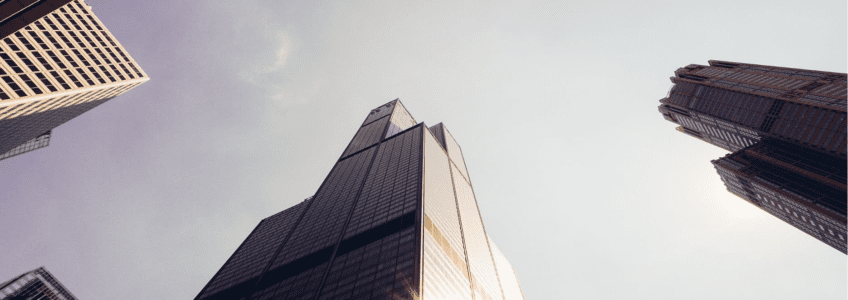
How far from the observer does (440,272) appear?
63.5 metres

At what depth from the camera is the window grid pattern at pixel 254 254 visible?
91.1m

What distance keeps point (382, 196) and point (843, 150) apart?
105m

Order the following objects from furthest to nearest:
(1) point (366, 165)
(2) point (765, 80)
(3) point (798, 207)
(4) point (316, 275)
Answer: (1) point (366, 165) < (2) point (765, 80) < (3) point (798, 207) < (4) point (316, 275)

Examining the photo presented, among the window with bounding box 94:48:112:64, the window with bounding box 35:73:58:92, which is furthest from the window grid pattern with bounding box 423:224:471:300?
the window with bounding box 94:48:112:64

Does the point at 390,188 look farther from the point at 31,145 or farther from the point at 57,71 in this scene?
the point at 31,145

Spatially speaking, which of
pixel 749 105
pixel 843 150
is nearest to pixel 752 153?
pixel 749 105

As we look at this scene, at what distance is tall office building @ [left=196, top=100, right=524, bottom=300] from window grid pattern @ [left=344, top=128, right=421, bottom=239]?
1.30 ft

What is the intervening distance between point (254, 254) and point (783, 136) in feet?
477

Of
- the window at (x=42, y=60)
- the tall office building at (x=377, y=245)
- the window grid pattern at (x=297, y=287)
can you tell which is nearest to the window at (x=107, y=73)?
the window at (x=42, y=60)

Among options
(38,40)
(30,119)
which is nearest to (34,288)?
(30,119)

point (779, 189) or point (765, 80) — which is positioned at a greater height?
point (765, 80)

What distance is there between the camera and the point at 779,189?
91.0m

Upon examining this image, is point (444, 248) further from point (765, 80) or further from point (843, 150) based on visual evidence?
point (765, 80)

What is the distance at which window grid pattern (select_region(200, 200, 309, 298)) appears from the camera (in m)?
91.1
